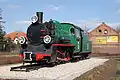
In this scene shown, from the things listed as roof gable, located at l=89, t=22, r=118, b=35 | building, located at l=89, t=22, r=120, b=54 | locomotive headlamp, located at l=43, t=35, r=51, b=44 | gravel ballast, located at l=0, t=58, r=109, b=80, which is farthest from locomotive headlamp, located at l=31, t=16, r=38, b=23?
roof gable, located at l=89, t=22, r=118, b=35

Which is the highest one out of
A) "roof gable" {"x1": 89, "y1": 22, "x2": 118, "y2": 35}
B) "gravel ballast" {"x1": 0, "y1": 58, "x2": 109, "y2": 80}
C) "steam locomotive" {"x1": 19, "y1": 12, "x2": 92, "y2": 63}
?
"roof gable" {"x1": 89, "y1": 22, "x2": 118, "y2": 35}

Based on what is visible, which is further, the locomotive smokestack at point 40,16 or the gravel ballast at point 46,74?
the locomotive smokestack at point 40,16

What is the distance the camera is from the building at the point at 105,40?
73369 millimetres

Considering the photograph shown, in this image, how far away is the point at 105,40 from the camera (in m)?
76.2

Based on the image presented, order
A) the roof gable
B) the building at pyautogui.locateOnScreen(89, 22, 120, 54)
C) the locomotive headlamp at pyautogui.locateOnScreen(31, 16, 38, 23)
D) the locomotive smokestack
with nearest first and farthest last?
the locomotive headlamp at pyautogui.locateOnScreen(31, 16, 38, 23), the locomotive smokestack, the building at pyautogui.locateOnScreen(89, 22, 120, 54), the roof gable

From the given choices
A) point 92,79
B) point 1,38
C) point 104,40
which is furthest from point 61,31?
point 104,40

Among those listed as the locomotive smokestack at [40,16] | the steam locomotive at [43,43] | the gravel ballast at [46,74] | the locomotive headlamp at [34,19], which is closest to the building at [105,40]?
the steam locomotive at [43,43]

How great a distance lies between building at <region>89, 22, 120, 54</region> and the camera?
241 ft

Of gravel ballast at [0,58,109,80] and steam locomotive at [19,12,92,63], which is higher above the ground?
steam locomotive at [19,12,92,63]

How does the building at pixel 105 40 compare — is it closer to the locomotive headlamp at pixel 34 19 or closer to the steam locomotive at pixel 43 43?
the steam locomotive at pixel 43 43

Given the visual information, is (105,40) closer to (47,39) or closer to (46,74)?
(47,39)

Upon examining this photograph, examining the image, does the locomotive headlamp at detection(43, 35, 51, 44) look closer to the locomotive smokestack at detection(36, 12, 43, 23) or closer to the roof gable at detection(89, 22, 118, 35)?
the locomotive smokestack at detection(36, 12, 43, 23)

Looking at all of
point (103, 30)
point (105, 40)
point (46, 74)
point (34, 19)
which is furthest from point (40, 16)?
point (103, 30)

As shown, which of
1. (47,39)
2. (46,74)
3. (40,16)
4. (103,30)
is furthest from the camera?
(103,30)
